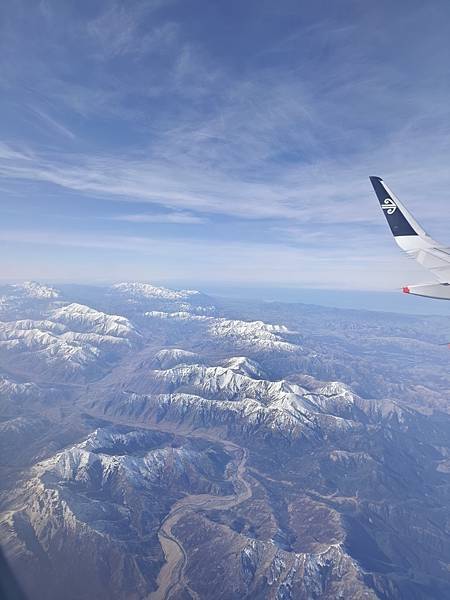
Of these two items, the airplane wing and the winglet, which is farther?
the winglet

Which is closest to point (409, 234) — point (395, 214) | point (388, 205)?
point (395, 214)

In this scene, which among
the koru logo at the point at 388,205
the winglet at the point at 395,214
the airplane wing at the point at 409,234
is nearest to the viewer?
the airplane wing at the point at 409,234

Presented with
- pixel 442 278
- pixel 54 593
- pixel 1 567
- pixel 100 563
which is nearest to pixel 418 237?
pixel 442 278

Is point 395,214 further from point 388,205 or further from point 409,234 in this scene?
point 409,234

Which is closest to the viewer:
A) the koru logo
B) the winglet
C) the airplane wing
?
the airplane wing

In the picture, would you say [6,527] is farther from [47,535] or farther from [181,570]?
[181,570]

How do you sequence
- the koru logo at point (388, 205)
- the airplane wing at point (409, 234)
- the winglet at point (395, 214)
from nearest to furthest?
the airplane wing at point (409, 234)
the winglet at point (395, 214)
the koru logo at point (388, 205)

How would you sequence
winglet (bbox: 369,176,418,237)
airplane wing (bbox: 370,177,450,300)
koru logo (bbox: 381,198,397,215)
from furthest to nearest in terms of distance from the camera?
koru logo (bbox: 381,198,397,215) → winglet (bbox: 369,176,418,237) → airplane wing (bbox: 370,177,450,300)

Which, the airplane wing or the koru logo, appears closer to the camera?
the airplane wing
